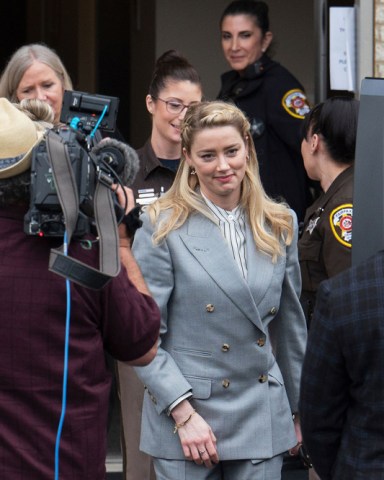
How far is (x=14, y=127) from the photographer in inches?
123

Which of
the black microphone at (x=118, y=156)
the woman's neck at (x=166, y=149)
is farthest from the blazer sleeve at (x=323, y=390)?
the woman's neck at (x=166, y=149)

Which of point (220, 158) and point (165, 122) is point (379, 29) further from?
point (220, 158)

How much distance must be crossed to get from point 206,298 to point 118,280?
0.96 m

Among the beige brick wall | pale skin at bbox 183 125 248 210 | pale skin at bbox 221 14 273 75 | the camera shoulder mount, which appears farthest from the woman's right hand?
the beige brick wall

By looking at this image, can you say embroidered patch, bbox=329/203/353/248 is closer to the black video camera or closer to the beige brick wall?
the black video camera

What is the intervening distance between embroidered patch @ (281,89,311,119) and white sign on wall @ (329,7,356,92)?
0.21 m

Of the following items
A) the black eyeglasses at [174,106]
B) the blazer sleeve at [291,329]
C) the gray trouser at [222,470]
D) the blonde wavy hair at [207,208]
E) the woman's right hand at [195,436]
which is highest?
the black eyeglasses at [174,106]

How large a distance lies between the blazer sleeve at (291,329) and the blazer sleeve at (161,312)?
1.38ft

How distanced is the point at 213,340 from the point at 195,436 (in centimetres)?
31

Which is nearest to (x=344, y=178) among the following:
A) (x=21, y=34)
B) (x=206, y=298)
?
(x=206, y=298)

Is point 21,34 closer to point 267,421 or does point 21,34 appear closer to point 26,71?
point 26,71

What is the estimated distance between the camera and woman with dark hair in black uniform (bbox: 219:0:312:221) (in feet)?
20.5

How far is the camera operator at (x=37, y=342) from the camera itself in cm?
305

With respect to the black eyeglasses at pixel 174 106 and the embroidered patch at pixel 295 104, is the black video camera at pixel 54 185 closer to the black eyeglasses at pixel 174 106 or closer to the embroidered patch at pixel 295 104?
the black eyeglasses at pixel 174 106
